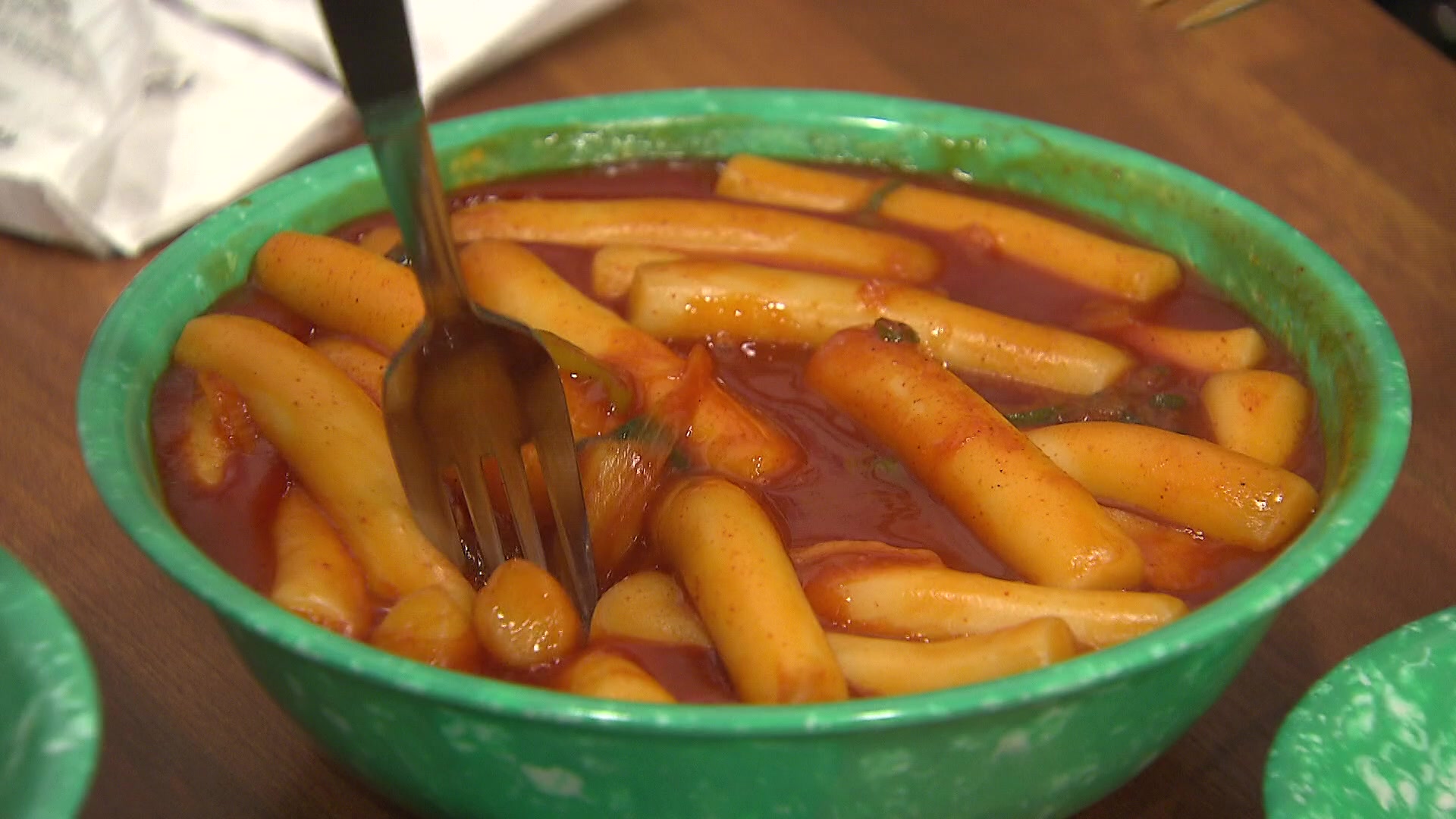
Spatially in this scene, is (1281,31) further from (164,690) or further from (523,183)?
(164,690)

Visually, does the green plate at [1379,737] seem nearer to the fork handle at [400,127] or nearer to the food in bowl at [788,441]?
the food in bowl at [788,441]

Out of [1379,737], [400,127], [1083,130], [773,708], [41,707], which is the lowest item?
[1379,737]

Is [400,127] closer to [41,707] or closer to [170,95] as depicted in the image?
[41,707]

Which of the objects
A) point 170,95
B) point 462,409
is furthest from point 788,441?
point 170,95

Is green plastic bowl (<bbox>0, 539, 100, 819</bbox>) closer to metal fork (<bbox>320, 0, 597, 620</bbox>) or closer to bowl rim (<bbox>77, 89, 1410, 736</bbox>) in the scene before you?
bowl rim (<bbox>77, 89, 1410, 736</bbox>)

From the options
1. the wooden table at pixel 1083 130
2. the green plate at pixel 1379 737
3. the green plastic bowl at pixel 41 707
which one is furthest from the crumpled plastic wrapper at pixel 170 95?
the green plate at pixel 1379 737

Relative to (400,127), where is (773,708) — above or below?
below
